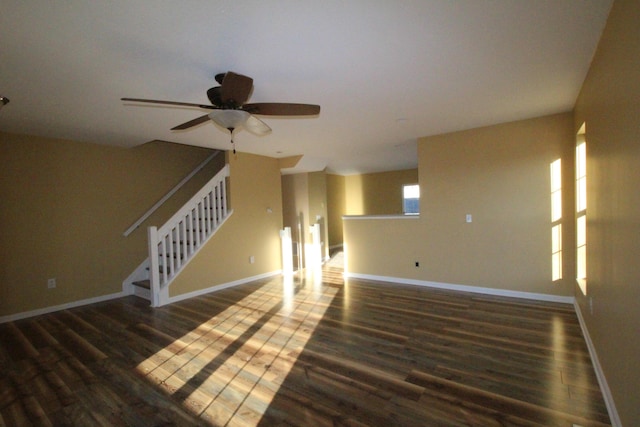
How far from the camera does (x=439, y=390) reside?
6.84 ft

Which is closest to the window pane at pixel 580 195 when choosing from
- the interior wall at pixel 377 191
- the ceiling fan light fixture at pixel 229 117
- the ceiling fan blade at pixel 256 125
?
the ceiling fan blade at pixel 256 125

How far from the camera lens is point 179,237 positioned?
4.65 meters

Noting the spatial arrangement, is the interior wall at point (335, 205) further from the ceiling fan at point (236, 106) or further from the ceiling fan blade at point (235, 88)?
the ceiling fan blade at point (235, 88)

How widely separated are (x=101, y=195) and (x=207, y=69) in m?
3.55

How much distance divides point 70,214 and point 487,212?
591 cm

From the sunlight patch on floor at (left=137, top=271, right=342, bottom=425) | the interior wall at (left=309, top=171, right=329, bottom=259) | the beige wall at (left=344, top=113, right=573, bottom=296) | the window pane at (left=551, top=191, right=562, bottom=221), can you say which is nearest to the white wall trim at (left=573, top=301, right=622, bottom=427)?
the beige wall at (left=344, top=113, right=573, bottom=296)

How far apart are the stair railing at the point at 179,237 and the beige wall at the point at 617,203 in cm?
458

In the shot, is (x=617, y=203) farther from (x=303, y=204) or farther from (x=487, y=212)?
(x=303, y=204)

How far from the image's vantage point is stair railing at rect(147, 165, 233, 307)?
419cm

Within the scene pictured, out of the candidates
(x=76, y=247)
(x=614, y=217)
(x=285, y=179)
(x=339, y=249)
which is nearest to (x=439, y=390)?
(x=614, y=217)

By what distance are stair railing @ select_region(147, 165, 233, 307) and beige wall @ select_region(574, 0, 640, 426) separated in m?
4.58

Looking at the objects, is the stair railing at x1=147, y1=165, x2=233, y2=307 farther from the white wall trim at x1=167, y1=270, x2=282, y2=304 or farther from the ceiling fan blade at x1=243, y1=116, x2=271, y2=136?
the ceiling fan blade at x1=243, y1=116, x2=271, y2=136

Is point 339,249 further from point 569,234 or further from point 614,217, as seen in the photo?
point 614,217

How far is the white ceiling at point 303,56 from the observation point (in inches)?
64.7
